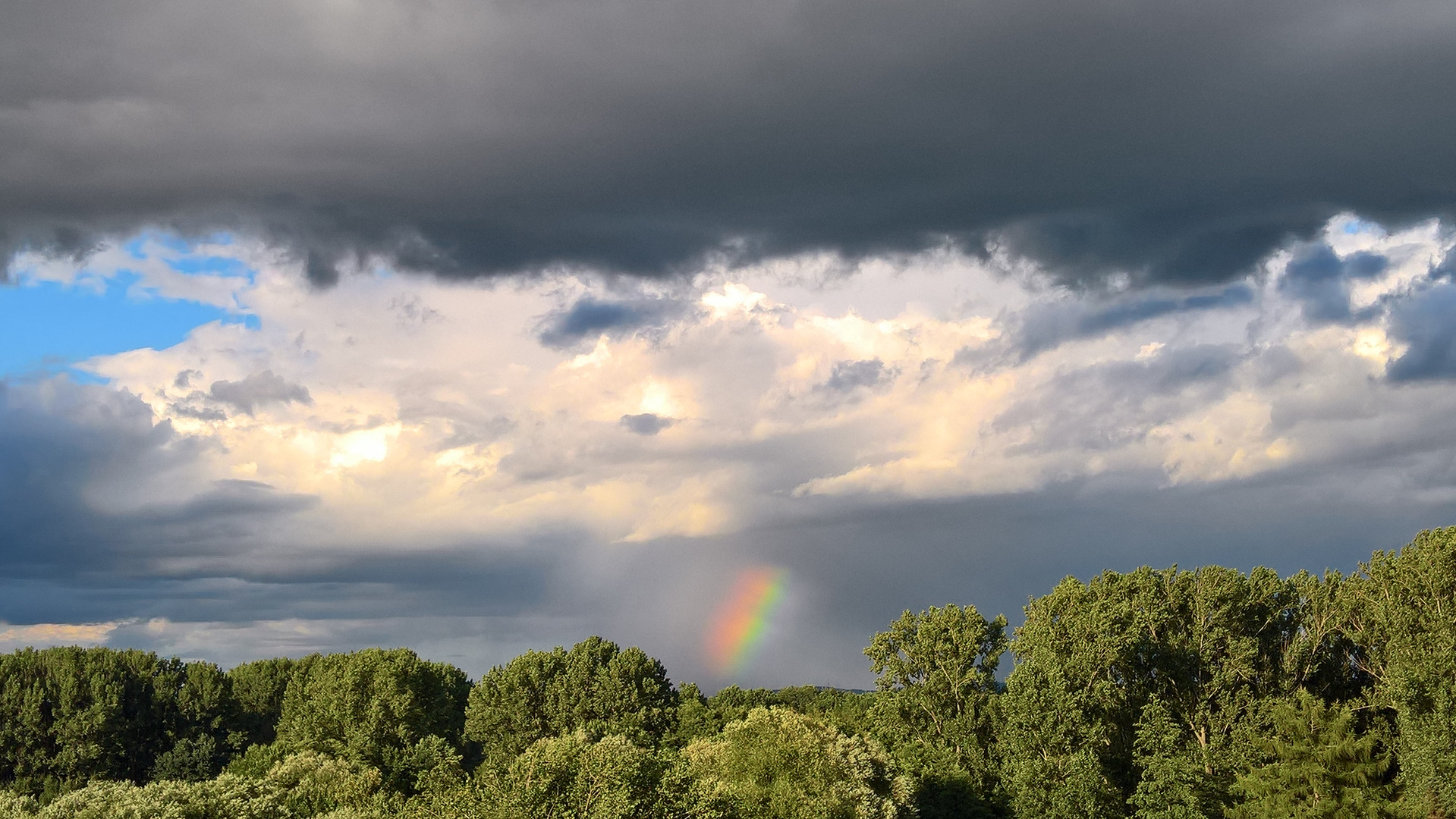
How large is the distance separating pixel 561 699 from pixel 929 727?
37470 millimetres

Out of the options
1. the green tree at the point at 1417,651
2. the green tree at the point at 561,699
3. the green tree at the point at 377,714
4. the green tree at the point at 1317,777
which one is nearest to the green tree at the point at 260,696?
the green tree at the point at 377,714

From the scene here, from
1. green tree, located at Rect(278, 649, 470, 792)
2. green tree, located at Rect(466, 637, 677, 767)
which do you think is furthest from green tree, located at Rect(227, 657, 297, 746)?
green tree, located at Rect(466, 637, 677, 767)

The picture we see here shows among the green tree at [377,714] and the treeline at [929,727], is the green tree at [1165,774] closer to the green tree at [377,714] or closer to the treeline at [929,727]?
the treeline at [929,727]

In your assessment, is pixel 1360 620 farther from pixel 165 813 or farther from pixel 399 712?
pixel 165 813

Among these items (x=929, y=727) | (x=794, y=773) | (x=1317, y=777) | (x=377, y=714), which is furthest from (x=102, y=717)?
(x=1317, y=777)

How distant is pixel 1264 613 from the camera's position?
116m

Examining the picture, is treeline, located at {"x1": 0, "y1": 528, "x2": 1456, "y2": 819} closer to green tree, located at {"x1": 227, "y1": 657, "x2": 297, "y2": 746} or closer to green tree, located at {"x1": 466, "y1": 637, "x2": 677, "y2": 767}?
green tree, located at {"x1": 466, "y1": 637, "x2": 677, "y2": 767}

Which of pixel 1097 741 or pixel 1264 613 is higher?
pixel 1264 613

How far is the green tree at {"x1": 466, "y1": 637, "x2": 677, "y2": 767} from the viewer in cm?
12288

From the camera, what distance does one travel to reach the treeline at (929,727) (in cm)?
7762

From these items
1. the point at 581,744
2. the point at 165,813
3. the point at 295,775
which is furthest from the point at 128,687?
the point at 581,744

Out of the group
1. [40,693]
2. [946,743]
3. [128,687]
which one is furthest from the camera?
[128,687]

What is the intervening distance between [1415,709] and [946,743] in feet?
127

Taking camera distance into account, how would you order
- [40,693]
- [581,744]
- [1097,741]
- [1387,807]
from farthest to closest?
1. [40,693]
2. [1097,741]
3. [1387,807]
4. [581,744]
